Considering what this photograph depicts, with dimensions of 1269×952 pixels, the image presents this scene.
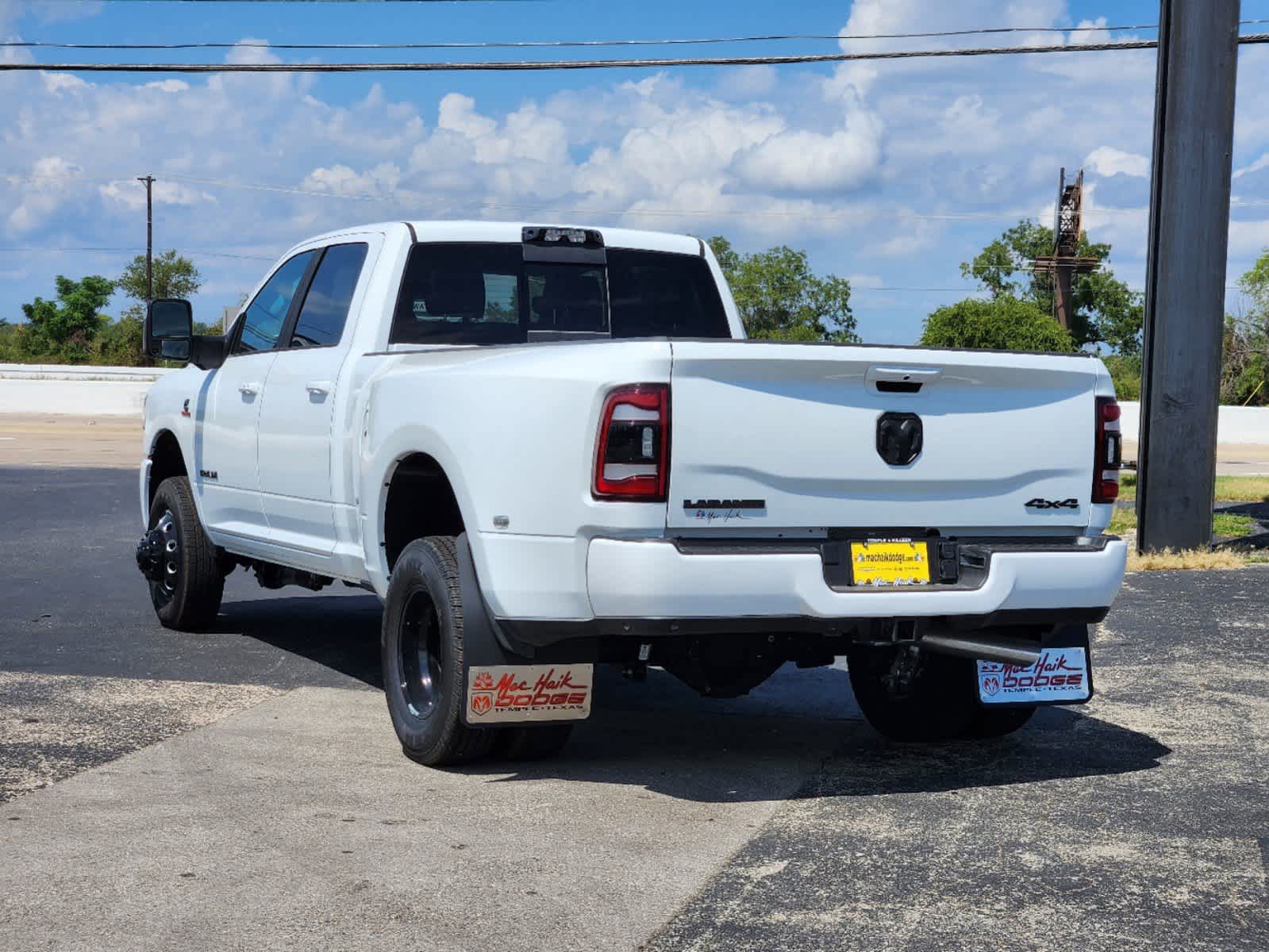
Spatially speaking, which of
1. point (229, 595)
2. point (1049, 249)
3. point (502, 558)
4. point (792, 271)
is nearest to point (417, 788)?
point (502, 558)

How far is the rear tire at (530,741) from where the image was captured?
5.95m

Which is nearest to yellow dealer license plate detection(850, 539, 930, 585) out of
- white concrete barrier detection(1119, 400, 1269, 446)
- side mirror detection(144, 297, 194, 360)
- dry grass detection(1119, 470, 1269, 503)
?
side mirror detection(144, 297, 194, 360)

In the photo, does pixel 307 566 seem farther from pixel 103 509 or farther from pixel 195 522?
pixel 103 509

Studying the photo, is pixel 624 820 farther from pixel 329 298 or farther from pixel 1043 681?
pixel 329 298

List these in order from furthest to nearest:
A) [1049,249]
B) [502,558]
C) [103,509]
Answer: [1049,249] → [103,509] → [502,558]

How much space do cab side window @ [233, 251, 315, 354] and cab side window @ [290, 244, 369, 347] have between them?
0.22m

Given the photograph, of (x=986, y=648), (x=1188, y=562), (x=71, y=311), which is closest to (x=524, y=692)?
(x=986, y=648)

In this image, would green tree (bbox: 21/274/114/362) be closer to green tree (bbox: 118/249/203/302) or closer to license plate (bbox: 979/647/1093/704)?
green tree (bbox: 118/249/203/302)

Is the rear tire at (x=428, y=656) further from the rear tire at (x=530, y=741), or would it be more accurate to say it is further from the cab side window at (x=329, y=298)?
the cab side window at (x=329, y=298)

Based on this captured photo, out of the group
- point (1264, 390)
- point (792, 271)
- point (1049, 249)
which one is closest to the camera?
point (1264, 390)

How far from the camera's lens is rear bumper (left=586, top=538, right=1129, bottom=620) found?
16.9ft

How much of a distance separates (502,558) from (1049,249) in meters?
98.7

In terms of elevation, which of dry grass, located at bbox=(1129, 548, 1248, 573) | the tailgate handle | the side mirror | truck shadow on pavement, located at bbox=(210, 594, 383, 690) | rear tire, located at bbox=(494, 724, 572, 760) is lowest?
truck shadow on pavement, located at bbox=(210, 594, 383, 690)

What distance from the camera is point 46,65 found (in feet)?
86.8
